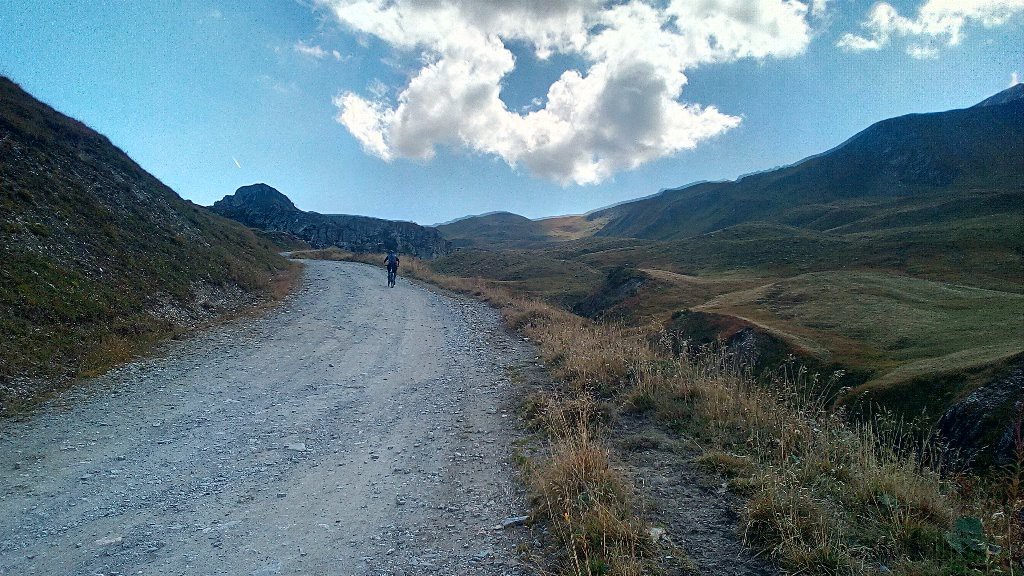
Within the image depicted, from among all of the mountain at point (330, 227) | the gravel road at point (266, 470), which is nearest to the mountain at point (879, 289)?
the gravel road at point (266, 470)

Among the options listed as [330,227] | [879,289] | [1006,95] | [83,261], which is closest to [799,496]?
[83,261]

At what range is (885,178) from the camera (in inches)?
4532

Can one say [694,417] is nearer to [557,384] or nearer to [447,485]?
[557,384]

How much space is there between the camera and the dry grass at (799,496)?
363cm

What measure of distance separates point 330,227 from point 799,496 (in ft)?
353

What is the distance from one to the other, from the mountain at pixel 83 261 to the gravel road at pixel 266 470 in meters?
A: 1.35

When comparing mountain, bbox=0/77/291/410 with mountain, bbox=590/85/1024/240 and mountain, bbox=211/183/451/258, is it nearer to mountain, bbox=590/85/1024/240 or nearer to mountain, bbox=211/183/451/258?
mountain, bbox=211/183/451/258

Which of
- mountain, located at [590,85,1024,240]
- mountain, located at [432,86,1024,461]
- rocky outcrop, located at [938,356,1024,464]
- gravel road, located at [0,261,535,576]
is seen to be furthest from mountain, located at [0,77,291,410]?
mountain, located at [590,85,1024,240]

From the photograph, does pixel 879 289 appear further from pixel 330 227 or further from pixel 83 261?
pixel 330 227

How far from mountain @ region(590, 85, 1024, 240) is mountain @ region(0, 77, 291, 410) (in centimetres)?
7701

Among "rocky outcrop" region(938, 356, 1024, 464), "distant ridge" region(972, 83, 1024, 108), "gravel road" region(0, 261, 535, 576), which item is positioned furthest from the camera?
"distant ridge" region(972, 83, 1024, 108)

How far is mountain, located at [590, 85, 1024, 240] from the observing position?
86.3 m

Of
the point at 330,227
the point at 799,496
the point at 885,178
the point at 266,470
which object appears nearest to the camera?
the point at 799,496

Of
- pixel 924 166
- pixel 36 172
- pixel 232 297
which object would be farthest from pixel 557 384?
pixel 924 166
